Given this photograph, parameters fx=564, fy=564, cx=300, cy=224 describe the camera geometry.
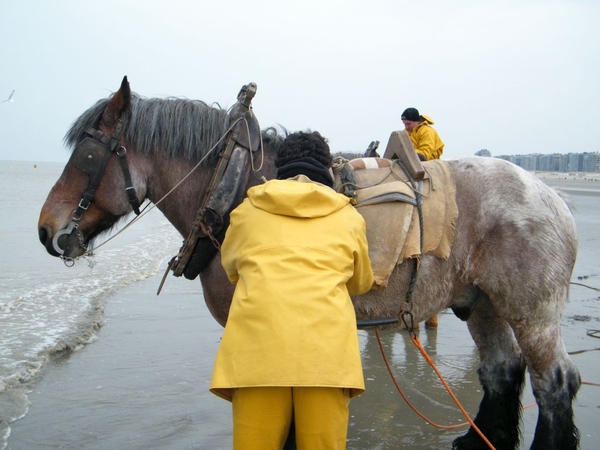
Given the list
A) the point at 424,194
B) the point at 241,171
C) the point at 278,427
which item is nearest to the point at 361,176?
the point at 424,194

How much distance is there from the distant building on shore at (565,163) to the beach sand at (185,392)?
302 ft

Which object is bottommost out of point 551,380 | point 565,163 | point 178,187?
point 565,163

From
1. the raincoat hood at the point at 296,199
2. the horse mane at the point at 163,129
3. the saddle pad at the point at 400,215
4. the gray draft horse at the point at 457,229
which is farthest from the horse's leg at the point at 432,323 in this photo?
the raincoat hood at the point at 296,199

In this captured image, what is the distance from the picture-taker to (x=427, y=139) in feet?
21.7

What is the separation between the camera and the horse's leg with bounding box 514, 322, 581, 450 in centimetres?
310

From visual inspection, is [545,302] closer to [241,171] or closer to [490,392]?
[490,392]

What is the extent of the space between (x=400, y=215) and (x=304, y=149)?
706 millimetres

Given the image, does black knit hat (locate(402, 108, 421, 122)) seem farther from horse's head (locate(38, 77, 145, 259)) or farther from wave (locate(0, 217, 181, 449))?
horse's head (locate(38, 77, 145, 259))

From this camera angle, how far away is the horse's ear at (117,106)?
2.98 meters

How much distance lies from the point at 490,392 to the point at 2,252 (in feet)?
39.5

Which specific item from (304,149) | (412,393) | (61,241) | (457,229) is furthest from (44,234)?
(412,393)

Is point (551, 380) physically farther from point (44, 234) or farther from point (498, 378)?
point (44, 234)

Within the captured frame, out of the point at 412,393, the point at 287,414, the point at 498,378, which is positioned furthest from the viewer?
the point at 412,393

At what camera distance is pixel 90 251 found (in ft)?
10.6
